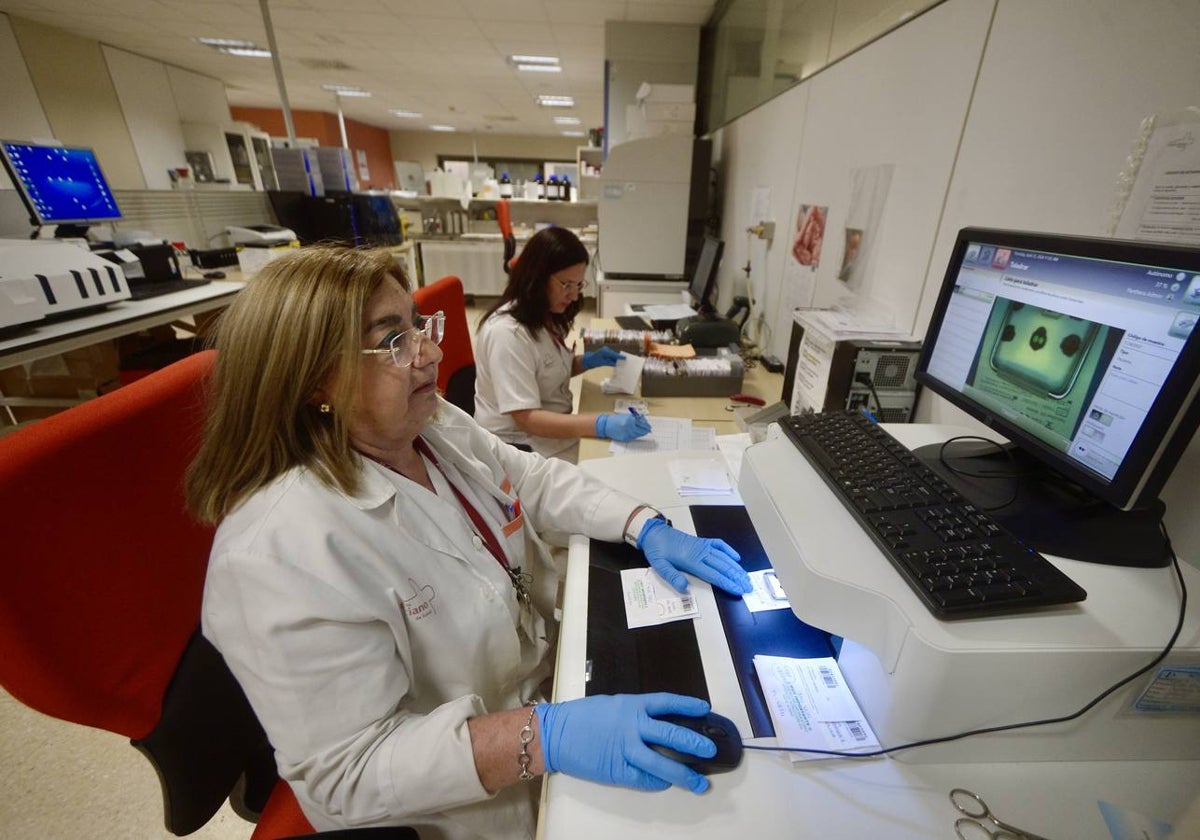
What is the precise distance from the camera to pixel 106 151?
5559mm

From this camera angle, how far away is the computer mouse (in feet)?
1.86

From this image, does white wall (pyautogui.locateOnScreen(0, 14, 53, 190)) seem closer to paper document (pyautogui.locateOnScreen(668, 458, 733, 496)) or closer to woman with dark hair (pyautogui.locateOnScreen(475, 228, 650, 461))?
woman with dark hair (pyautogui.locateOnScreen(475, 228, 650, 461))

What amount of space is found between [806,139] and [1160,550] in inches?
65.5

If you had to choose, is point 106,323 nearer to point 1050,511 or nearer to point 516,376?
point 516,376

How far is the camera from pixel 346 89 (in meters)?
7.62

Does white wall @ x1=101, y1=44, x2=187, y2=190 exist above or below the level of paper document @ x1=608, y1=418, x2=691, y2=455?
above

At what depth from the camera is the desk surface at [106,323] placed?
78.9 inches

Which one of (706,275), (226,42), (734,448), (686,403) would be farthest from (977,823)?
(226,42)

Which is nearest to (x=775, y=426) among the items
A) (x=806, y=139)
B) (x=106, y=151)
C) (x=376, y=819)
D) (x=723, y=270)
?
(x=376, y=819)

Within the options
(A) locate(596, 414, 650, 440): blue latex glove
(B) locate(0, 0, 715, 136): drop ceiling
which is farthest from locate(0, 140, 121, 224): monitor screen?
(A) locate(596, 414, 650, 440): blue latex glove

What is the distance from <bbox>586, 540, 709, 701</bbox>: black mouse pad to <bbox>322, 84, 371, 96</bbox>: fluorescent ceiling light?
897 cm

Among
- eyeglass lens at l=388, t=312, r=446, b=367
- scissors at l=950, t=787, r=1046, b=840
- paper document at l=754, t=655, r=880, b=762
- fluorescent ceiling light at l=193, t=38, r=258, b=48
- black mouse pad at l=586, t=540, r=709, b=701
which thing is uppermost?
fluorescent ceiling light at l=193, t=38, r=258, b=48

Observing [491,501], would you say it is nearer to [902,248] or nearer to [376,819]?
[376,819]

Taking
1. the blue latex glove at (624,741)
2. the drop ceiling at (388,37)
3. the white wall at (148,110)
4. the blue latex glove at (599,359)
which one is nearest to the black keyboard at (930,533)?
the blue latex glove at (624,741)
